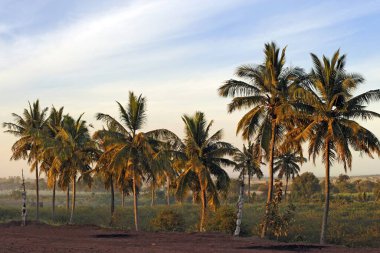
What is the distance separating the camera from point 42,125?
149 feet

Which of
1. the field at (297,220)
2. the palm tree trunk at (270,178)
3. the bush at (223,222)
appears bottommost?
the field at (297,220)

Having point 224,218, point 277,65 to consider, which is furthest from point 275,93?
point 224,218

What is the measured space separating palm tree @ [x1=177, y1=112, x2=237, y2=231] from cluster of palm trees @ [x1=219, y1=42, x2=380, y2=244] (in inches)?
174

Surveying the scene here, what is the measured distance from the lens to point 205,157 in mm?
35469

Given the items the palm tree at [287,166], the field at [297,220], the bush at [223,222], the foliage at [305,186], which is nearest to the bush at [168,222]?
the field at [297,220]

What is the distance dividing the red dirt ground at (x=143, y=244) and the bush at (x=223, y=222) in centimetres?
844

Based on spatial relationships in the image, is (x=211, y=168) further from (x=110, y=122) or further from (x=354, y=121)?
(x=354, y=121)

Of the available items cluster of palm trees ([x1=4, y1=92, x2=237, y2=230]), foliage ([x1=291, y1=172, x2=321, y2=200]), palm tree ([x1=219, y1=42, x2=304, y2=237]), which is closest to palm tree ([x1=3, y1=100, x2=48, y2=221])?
cluster of palm trees ([x1=4, y1=92, x2=237, y2=230])

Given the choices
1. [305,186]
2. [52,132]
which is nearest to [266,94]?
[52,132]

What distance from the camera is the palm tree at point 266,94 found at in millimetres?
30484

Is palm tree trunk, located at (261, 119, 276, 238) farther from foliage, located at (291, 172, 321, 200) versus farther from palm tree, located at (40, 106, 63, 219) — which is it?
foliage, located at (291, 172, 321, 200)

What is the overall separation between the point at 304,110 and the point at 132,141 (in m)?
13.3

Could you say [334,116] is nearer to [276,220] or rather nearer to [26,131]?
[276,220]

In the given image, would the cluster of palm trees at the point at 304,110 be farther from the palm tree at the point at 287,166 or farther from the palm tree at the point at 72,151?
the palm tree at the point at 287,166
